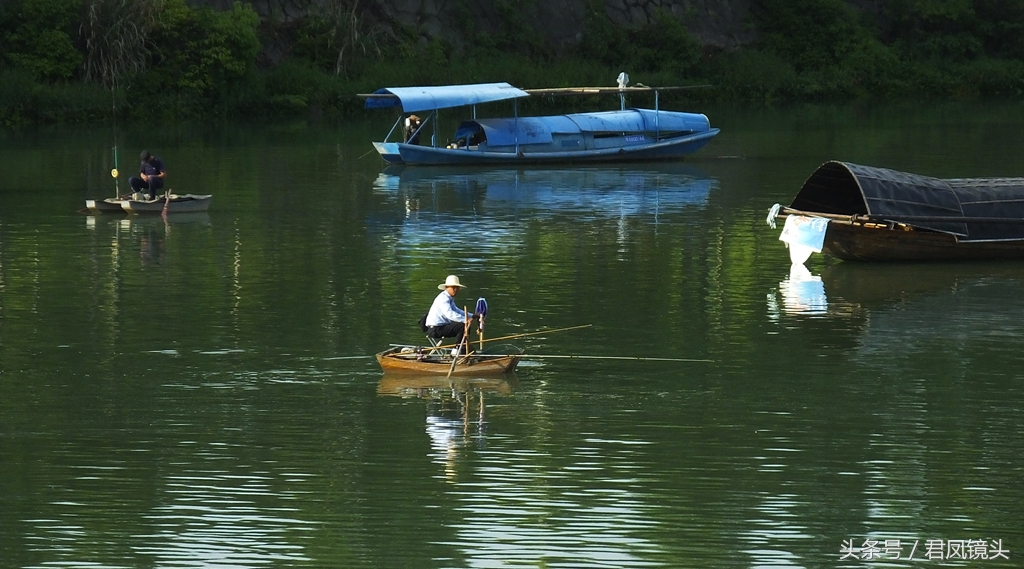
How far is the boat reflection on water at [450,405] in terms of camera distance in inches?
673

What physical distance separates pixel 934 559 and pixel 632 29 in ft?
214

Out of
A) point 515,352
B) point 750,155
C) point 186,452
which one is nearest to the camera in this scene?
point 186,452

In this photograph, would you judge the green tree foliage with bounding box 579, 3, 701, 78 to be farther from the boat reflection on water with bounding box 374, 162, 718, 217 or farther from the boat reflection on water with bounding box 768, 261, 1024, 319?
the boat reflection on water with bounding box 768, 261, 1024, 319

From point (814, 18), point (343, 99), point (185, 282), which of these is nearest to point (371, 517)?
point (185, 282)

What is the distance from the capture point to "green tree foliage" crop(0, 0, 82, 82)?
60500mm

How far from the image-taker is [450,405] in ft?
61.8

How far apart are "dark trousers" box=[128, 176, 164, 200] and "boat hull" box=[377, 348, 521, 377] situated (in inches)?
660

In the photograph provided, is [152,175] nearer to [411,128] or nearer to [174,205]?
[174,205]

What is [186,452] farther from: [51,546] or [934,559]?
[934,559]

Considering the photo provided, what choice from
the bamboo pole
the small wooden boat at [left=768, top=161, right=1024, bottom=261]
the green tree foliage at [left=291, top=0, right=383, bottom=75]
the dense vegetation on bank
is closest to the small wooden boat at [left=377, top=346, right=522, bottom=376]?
the small wooden boat at [left=768, top=161, right=1024, bottom=261]

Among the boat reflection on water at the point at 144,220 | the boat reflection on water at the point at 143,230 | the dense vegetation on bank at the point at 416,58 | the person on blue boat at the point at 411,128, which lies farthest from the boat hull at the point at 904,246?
the dense vegetation on bank at the point at 416,58

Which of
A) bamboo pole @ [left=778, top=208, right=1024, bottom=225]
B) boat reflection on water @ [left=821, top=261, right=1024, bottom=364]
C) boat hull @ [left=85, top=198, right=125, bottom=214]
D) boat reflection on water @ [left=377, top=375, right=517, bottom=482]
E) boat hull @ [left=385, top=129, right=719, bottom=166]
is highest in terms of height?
boat hull @ [left=385, top=129, right=719, bottom=166]

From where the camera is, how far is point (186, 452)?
1705 cm

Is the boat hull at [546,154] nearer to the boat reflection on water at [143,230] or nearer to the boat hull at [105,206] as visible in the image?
the boat reflection on water at [143,230]
